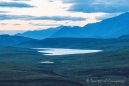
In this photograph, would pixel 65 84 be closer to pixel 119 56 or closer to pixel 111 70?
pixel 111 70

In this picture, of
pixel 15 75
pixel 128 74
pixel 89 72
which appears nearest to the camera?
pixel 15 75

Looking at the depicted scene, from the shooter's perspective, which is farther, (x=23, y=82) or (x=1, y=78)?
(x=1, y=78)

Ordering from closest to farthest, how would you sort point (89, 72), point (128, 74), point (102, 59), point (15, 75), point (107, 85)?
point (107, 85), point (15, 75), point (128, 74), point (89, 72), point (102, 59)

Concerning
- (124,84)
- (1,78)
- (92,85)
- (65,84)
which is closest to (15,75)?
(1,78)

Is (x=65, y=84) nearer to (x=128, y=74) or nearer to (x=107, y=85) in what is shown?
(x=107, y=85)

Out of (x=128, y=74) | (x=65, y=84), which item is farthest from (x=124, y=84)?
(x=128, y=74)

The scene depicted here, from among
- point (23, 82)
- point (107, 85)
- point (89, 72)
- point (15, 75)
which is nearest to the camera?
point (107, 85)

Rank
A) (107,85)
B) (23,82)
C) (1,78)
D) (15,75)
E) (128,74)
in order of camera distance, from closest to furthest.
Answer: (107,85) < (23,82) < (1,78) < (15,75) < (128,74)

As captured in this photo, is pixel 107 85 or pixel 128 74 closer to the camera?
pixel 107 85
